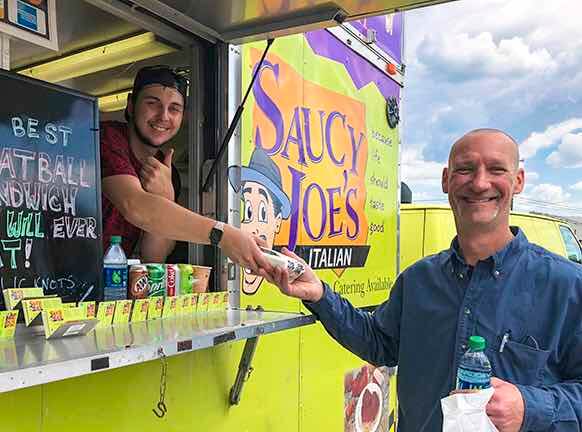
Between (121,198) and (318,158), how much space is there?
1278 mm

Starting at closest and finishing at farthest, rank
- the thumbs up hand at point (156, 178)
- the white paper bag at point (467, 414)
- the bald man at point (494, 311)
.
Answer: the white paper bag at point (467, 414) < the bald man at point (494, 311) < the thumbs up hand at point (156, 178)

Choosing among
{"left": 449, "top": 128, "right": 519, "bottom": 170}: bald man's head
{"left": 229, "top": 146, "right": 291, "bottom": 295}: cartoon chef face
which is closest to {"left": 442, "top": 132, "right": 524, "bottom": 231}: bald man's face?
{"left": 449, "top": 128, "right": 519, "bottom": 170}: bald man's head

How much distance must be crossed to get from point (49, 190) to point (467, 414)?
1.36 m

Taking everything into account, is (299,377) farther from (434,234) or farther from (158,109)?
(434,234)

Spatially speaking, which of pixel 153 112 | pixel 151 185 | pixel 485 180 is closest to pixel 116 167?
pixel 151 185

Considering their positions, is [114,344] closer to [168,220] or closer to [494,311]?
[168,220]

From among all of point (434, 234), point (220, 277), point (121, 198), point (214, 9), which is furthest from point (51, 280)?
→ point (434, 234)

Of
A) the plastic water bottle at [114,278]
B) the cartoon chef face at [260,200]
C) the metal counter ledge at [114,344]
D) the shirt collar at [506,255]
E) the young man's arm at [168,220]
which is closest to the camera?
the metal counter ledge at [114,344]

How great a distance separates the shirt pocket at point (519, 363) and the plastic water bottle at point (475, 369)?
10 centimetres

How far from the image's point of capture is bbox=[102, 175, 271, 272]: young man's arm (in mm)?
2121

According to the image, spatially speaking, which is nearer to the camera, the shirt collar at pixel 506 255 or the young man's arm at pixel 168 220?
the shirt collar at pixel 506 255

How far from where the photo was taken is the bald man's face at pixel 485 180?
1885mm

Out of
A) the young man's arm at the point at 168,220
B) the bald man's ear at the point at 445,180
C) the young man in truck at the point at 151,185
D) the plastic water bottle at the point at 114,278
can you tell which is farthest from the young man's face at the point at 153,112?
the bald man's ear at the point at 445,180

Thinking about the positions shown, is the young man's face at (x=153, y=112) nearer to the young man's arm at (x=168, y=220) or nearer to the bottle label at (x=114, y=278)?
the young man's arm at (x=168, y=220)
